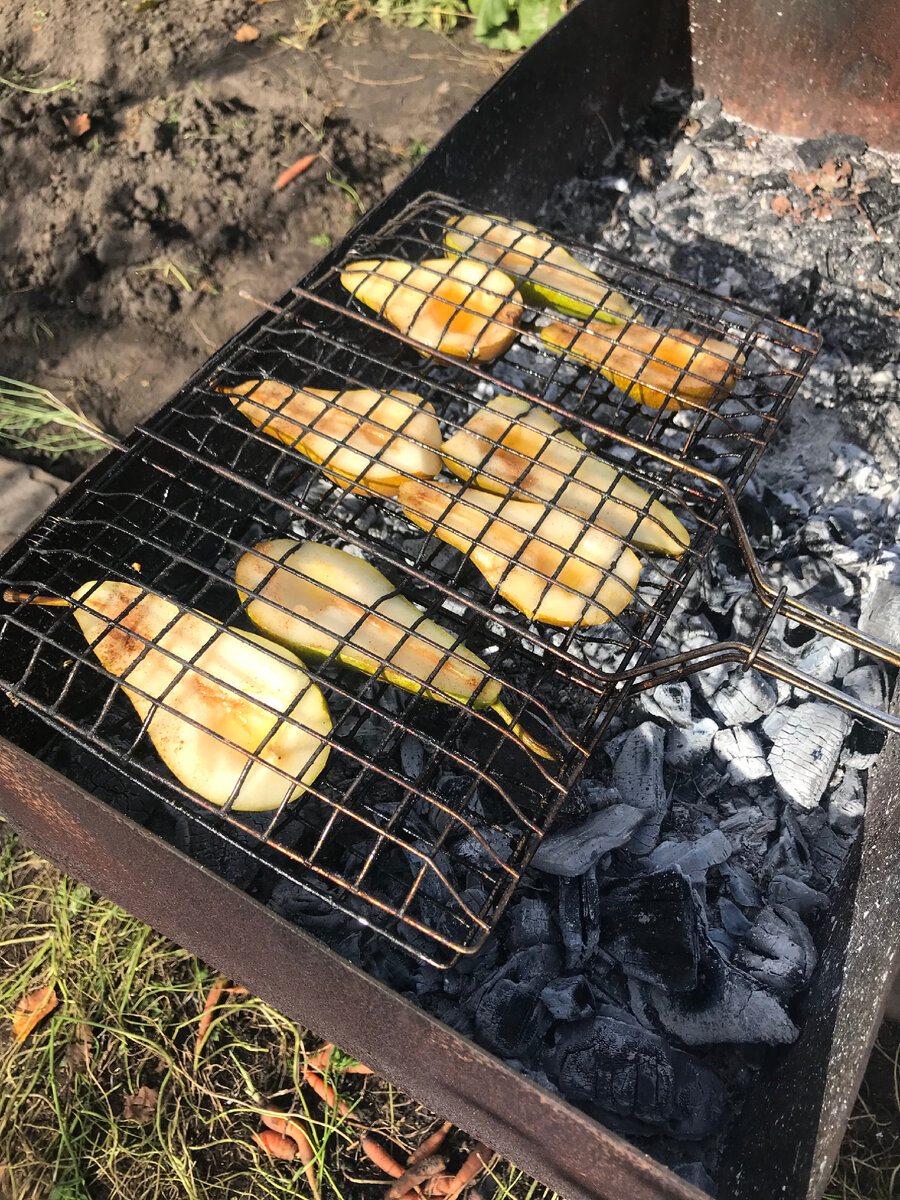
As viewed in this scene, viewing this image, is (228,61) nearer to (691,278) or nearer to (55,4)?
(55,4)

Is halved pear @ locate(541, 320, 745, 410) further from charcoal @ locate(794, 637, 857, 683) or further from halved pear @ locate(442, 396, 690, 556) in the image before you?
charcoal @ locate(794, 637, 857, 683)

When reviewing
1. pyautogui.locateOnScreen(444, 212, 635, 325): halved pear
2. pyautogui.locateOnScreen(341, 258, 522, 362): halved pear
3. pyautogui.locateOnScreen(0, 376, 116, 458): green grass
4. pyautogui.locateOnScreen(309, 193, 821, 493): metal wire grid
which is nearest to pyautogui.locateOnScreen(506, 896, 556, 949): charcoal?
pyautogui.locateOnScreen(309, 193, 821, 493): metal wire grid

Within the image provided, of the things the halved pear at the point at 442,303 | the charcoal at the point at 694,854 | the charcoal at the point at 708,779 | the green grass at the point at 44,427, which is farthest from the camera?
the green grass at the point at 44,427

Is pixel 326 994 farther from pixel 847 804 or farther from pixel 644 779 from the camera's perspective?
pixel 847 804

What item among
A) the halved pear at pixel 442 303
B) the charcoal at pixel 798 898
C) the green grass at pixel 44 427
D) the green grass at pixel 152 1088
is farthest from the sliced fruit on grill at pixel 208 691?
the green grass at pixel 44 427

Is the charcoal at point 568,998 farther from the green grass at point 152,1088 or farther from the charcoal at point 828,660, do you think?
the charcoal at point 828,660

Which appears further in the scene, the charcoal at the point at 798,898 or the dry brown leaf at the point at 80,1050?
the dry brown leaf at the point at 80,1050

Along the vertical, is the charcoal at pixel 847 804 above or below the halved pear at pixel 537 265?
below
